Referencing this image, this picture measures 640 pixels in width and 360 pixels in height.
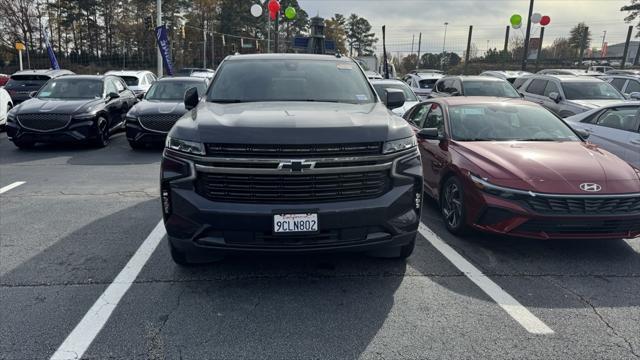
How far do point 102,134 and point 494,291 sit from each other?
9535mm

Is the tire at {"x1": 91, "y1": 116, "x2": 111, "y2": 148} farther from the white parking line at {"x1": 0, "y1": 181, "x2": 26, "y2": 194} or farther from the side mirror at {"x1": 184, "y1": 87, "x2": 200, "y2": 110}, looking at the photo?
the side mirror at {"x1": 184, "y1": 87, "x2": 200, "y2": 110}

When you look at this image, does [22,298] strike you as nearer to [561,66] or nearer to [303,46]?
[303,46]

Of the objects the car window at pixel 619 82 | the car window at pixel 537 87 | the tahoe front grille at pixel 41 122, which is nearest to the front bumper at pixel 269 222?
the tahoe front grille at pixel 41 122

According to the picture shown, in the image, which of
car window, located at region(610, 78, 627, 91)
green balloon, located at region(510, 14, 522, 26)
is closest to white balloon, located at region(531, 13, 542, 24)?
green balloon, located at region(510, 14, 522, 26)

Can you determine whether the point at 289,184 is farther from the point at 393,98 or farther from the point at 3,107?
the point at 3,107

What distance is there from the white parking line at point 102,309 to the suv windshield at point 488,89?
32.8 ft

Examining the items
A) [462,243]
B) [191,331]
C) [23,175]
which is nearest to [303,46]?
[23,175]

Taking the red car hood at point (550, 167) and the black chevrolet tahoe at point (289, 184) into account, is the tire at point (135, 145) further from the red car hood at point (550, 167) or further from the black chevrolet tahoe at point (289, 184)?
the red car hood at point (550, 167)

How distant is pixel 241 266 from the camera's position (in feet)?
13.7

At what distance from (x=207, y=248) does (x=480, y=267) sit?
2.47 metres

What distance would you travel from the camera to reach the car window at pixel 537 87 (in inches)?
504

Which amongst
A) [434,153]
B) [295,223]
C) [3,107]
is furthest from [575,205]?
[3,107]

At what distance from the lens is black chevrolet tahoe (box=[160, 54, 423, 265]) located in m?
3.32

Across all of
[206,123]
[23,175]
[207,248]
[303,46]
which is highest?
[303,46]
